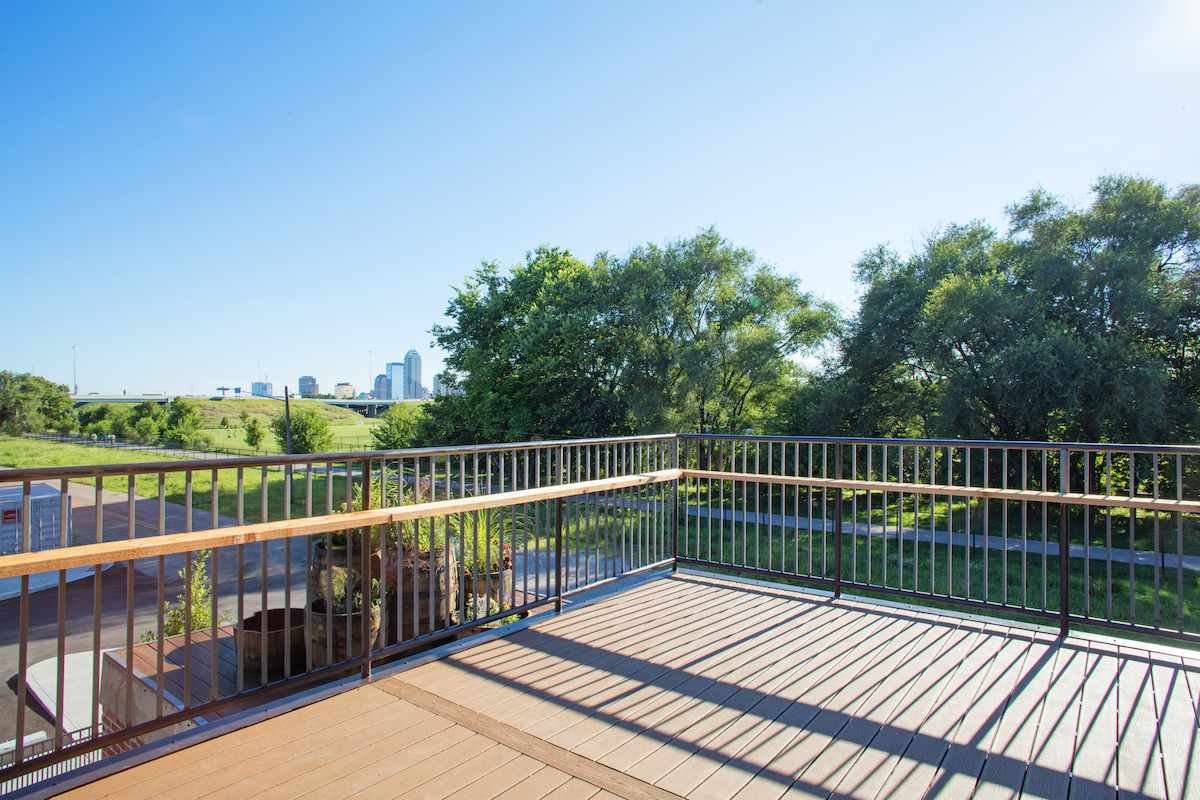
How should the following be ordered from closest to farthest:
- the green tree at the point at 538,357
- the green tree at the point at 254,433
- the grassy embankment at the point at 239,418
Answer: the green tree at the point at 538,357
the green tree at the point at 254,433
the grassy embankment at the point at 239,418

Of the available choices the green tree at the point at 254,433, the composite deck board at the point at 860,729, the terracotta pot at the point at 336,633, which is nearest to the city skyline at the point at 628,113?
the composite deck board at the point at 860,729

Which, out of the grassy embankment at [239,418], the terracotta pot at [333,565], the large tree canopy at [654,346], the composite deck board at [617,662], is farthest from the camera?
the grassy embankment at [239,418]

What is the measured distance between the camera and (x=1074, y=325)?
15.1 metres

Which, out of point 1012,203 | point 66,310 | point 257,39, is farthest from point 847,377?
point 66,310

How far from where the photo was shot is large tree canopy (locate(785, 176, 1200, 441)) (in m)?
14.0

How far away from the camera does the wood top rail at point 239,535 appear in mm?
1754

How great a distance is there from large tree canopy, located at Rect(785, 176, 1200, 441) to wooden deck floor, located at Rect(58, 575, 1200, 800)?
13.8 m

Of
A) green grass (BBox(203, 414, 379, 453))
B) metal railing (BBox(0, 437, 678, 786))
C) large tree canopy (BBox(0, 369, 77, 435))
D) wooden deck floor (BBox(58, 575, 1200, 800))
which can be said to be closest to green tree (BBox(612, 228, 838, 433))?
metal railing (BBox(0, 437, 678, 786))

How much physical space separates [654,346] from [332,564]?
18.7 metres

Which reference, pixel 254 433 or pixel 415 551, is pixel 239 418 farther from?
pixel 415 551

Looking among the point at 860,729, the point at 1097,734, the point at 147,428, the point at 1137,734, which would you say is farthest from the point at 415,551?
the point at 147,428

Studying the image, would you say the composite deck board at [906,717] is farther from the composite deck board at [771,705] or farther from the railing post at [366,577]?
the railing post at [366,577]

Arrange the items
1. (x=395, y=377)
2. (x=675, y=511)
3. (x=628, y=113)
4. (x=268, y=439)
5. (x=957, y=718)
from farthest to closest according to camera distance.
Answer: (x=395, y=377), (x=268, y=439), (x=628, y=113), (x=675, y=511), (x=957, y=718)

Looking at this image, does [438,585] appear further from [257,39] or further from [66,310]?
[66,310]
